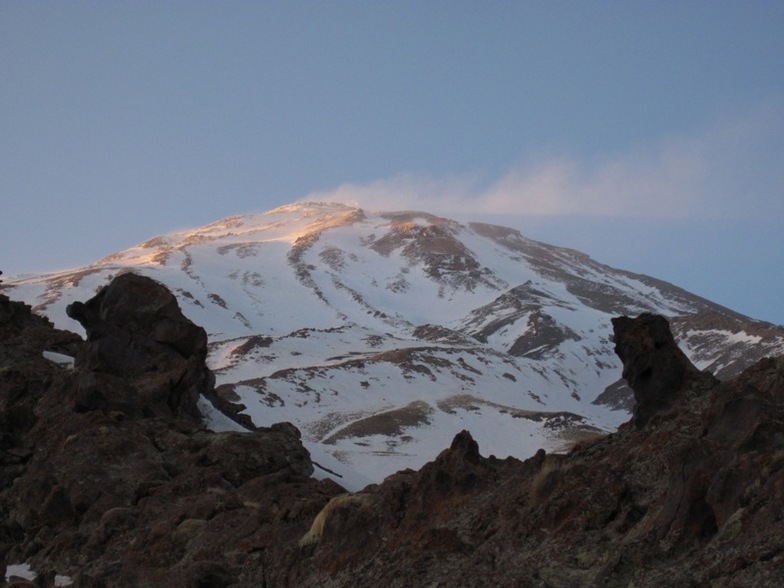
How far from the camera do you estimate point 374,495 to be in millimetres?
12984

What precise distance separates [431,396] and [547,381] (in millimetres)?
33011

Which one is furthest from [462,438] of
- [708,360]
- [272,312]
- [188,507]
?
[272,312]


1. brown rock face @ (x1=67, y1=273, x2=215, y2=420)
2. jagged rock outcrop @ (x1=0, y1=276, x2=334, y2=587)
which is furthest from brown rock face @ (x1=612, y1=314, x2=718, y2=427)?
brown rock face @ (x1=67, y1=273, x2=215, y2=420)

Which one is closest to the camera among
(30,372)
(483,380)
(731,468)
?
(731,468)

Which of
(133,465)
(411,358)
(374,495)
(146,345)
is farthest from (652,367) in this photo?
(411,358)

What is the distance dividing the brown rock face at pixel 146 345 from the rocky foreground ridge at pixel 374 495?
2.7 inches

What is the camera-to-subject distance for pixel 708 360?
126 m

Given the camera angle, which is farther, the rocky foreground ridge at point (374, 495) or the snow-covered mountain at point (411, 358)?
the snow-covered mountain at point (411, 358)

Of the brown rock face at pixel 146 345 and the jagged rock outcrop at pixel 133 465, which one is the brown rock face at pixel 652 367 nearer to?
the jagged rock outcrop at pixel 133 465

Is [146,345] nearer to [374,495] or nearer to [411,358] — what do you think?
[374,495]

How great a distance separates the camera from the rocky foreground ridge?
8836 mm

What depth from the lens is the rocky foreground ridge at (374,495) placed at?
348 inches

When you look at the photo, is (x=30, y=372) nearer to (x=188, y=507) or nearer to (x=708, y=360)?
(x=188, y=507)

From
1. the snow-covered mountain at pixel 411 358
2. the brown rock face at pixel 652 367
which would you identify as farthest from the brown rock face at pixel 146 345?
the brown rock face at pixel 652 367
